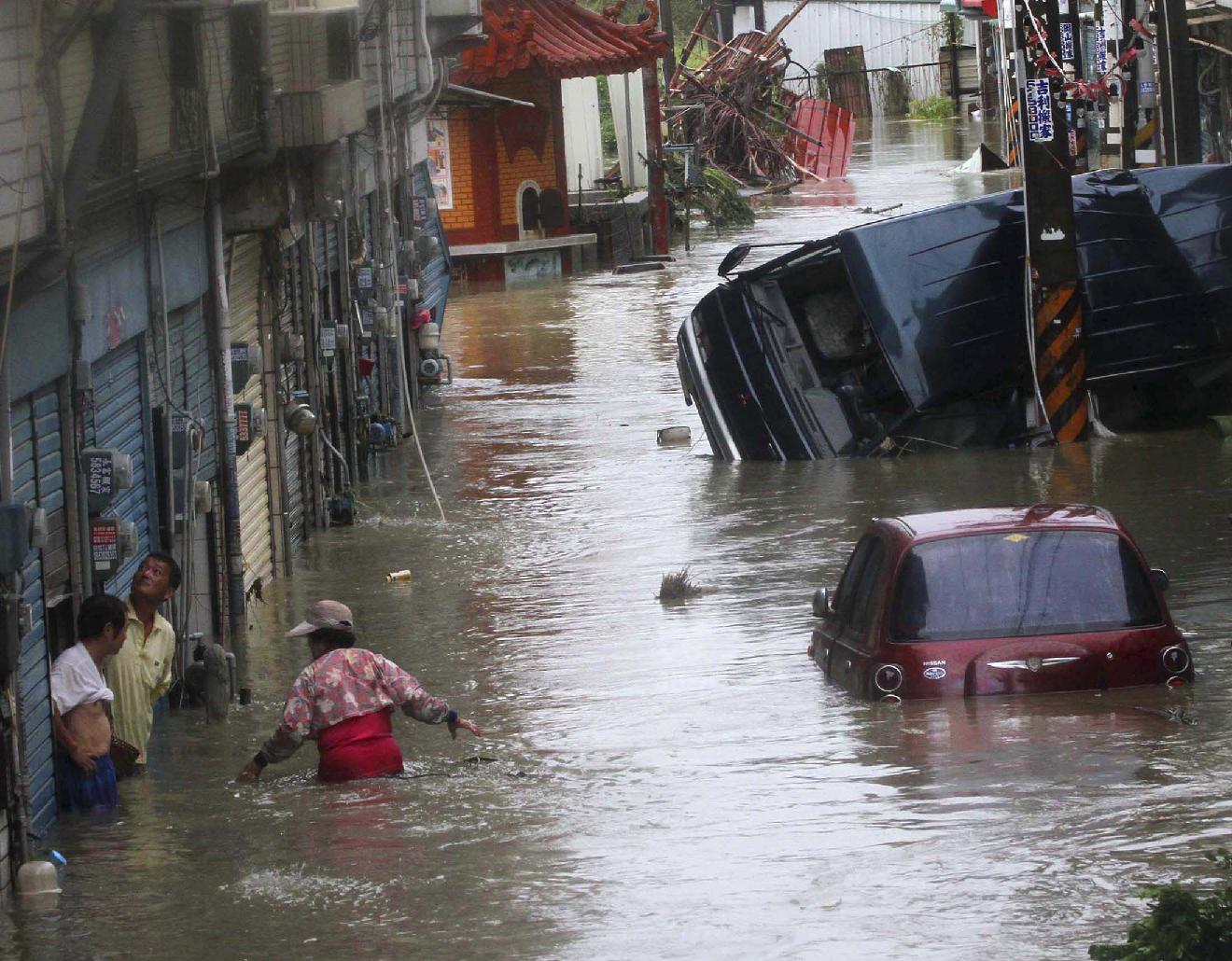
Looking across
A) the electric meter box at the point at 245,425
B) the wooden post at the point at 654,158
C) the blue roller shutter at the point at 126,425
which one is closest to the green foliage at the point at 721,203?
the wooden post at the point at 654,158

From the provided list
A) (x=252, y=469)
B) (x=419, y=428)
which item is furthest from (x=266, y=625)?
(x=419, y=428)

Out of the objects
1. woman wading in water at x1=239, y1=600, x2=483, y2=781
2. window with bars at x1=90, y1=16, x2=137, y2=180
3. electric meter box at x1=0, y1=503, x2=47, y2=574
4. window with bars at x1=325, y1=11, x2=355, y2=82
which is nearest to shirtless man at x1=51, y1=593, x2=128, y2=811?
woman wading in water at x1=239, y1=600, x2=483, y2=781

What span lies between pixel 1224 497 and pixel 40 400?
10190mm

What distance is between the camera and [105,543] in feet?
31.3

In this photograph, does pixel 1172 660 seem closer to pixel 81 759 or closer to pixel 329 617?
pixel 329 617

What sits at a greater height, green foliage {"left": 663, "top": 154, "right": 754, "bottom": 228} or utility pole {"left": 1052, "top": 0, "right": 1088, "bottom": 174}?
utility pole {"left": 1052, "top": 0, "right": 1088, "bottom": 174}

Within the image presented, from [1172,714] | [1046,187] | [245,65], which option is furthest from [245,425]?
[1046,187]

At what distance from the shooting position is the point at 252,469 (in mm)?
14961

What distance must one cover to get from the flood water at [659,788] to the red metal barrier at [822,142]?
40730mm

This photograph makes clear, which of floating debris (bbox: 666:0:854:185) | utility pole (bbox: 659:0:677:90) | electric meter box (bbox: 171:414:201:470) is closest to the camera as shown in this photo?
electric meter box (bbox: 171:414:201:470)

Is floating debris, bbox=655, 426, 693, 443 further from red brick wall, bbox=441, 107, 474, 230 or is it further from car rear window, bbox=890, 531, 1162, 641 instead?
red brick wall, bbox=441, 107, 474, 230

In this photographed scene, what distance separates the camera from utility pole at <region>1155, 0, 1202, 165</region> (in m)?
24.7

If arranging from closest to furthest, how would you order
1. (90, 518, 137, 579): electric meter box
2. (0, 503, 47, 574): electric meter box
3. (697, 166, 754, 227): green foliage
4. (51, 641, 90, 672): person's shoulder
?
(0, 503, 47, 574): electric meter box < (51, 641, 90, 672): person's shoulder < (90, 518, 137, 579): electric meter box < (697, 166, 754, 227): green foliage

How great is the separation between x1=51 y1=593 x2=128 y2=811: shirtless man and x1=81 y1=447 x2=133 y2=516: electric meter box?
0.64 m
